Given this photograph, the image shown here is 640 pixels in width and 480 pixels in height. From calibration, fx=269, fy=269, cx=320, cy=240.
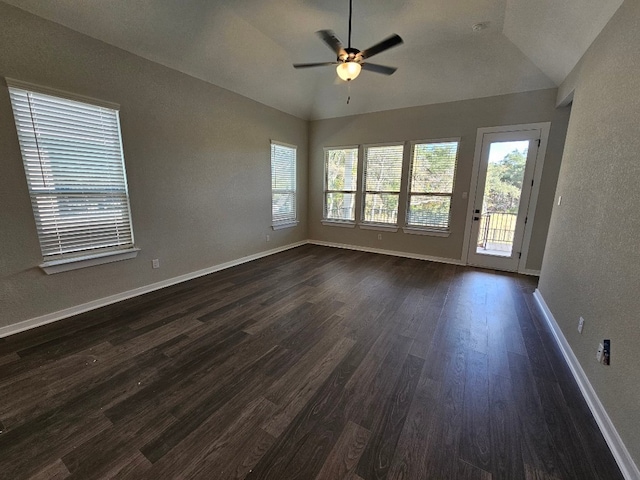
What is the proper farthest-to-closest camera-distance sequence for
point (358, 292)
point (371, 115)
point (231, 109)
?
point (371, 115) < point (231, 109) < point (358, 292)

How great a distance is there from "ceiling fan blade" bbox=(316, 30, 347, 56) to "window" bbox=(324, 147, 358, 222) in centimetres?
316

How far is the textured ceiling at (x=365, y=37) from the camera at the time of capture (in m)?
2.69

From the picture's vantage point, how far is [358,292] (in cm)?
366

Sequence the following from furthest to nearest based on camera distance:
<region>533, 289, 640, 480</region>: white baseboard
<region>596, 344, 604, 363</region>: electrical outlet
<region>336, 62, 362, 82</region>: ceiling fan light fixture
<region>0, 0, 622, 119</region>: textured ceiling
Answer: <region>336, 62, 362, 82</region>: ceiling fan light fixture
<region>0, 0, 622, 119</region>: textured ceiling
<region>596, 344, 604, 363</region>: electrical outlet
<region>533, 289, 640, 480</region>: white baseboard

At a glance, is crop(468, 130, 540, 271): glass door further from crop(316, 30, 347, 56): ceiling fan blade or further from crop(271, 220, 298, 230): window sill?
crop(271, 220, 298, 230): window sill

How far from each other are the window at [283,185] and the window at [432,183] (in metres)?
2.54

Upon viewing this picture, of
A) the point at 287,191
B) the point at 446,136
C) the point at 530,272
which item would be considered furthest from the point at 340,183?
the point at 530,272

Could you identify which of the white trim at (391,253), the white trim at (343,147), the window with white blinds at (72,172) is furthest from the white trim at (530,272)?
the window with white blinds at (72,172)

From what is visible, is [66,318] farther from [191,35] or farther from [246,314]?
[191,35]

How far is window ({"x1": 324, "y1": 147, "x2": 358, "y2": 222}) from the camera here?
19.7 ft

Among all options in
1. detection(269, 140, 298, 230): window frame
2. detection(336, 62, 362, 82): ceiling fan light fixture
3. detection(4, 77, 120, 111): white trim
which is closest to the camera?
detection(4, 77, 120, 111): white trim

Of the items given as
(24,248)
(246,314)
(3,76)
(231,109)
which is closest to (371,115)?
(231,109)

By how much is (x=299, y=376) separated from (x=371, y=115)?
5.17m

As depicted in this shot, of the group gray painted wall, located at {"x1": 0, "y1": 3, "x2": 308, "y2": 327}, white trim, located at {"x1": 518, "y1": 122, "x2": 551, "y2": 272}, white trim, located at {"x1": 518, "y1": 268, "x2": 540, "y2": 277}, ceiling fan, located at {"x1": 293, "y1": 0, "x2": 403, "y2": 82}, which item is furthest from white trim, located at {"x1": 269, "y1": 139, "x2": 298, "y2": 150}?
white trim, located at {"x1": 518, "y1": 268, "x2": 540, "y2": 277}
